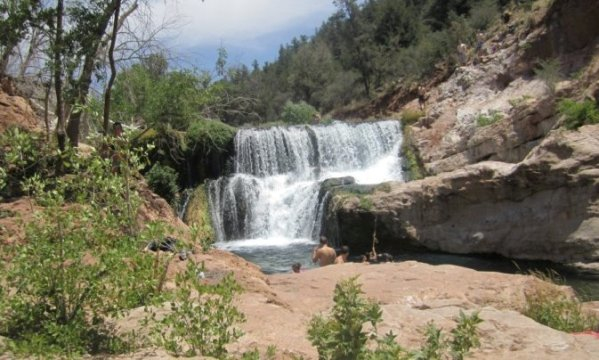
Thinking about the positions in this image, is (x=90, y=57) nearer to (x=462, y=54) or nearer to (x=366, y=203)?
(x=366, y=203)

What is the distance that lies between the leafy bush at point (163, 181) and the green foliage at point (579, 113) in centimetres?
1240

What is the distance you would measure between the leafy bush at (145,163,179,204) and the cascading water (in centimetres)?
163

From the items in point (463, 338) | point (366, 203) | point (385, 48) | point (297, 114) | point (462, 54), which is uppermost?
point (385, 48)

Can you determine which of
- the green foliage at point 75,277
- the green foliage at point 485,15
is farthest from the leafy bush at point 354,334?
the green foliage at point 485,15

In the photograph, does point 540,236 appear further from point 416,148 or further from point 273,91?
point 273,91

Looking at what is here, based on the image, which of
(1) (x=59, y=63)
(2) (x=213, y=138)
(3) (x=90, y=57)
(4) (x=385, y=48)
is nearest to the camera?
(1) (x=59, y=63)

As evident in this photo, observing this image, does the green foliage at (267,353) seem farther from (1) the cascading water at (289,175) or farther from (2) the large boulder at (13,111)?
(1) the cascading water at (289,175)

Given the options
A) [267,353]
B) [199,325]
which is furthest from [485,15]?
[199,325]

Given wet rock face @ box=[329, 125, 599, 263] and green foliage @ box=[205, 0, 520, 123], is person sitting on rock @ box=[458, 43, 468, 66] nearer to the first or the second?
green foliage @ box=[205, 0, 520, 123]

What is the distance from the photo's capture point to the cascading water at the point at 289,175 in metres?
18.5

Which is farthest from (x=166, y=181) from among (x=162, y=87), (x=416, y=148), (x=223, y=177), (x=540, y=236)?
(x=540, y=236)

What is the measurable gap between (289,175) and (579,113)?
1085 centimetres

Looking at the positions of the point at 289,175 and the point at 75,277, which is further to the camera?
the point at 289,175

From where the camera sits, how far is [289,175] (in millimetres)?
21203
